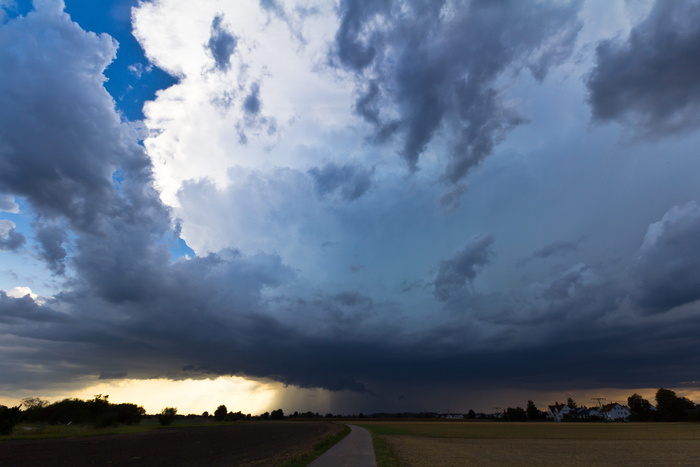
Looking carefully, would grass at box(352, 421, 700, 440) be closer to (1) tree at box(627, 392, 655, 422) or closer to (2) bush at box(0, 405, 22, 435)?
(2) bush at box(0, 405, 22, 435)

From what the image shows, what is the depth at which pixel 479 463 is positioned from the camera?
2784 cm

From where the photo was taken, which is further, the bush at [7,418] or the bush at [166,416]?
the bush at [166,416]

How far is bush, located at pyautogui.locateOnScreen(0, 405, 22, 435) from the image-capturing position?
150ft

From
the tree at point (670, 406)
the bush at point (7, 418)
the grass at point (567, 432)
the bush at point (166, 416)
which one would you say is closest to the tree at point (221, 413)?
the bush at point (166, 416)

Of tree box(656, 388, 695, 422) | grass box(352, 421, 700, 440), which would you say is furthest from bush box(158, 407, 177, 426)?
tree box(656, 388, 695, 422)

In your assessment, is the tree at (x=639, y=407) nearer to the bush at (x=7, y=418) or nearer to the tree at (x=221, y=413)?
the tree at (x=221, y=413)

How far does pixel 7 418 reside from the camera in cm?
4606

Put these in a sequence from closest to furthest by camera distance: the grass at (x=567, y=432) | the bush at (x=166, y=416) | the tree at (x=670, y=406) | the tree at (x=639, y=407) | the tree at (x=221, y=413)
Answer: the grass at (x=567, y=432) → the bush at (x=166, y=416) → the tree at (x=670, y=406) → the tree at (x=639, y=407) → the tree at (x=221, y=413)

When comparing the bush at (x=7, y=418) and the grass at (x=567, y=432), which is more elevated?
the bush at (x=7, y=418)

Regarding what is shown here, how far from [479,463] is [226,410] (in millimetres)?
177408

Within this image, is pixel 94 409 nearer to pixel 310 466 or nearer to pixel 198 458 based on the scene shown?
pixel 198 458

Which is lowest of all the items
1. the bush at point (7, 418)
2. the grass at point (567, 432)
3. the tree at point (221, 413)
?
the grass at point (567, 432)

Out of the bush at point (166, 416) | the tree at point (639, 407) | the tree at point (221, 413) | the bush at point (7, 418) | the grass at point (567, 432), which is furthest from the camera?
the tree at point (221, 413)

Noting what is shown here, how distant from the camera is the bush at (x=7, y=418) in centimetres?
4572
